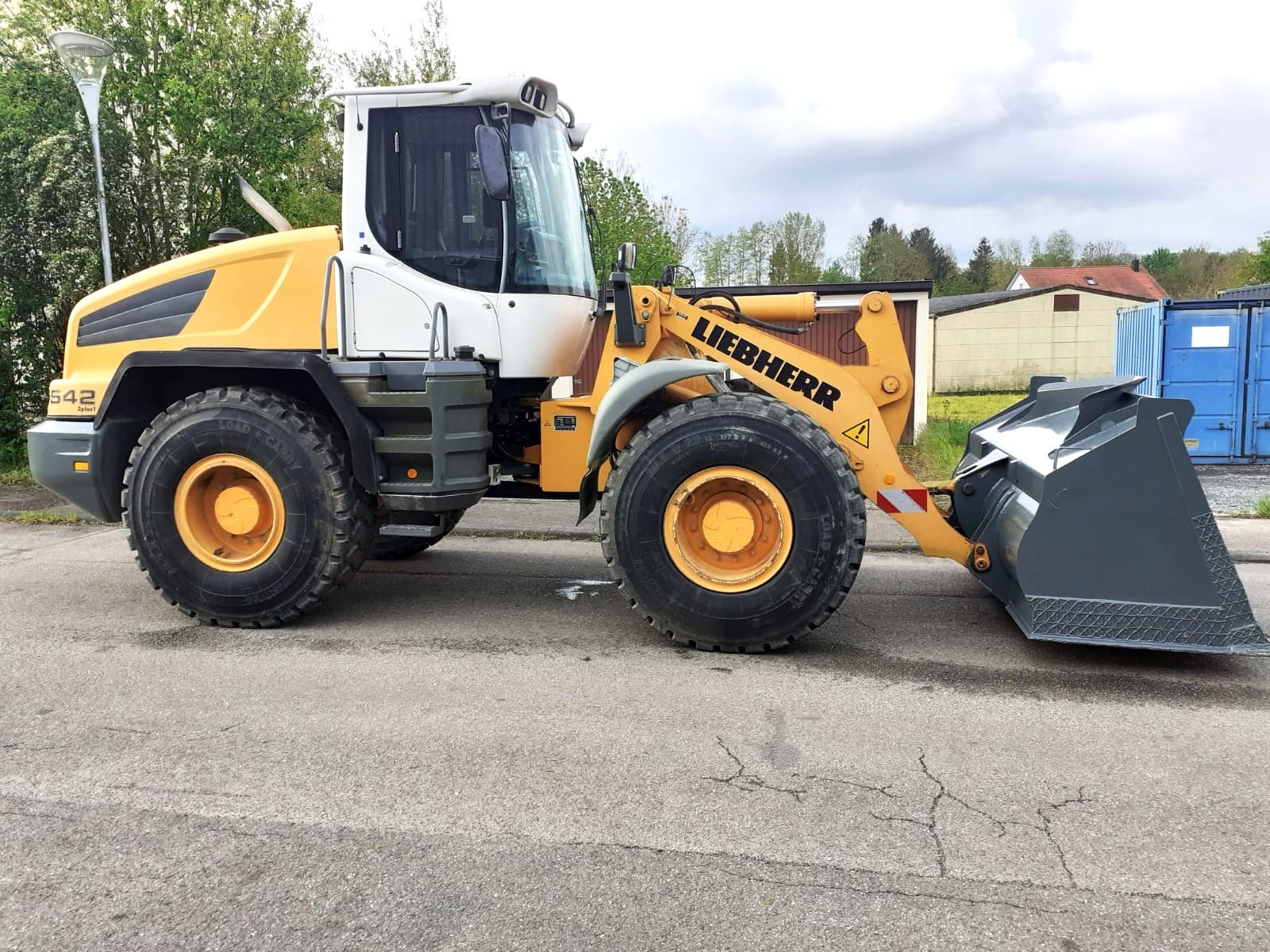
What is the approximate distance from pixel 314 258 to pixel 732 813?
389 centimetres

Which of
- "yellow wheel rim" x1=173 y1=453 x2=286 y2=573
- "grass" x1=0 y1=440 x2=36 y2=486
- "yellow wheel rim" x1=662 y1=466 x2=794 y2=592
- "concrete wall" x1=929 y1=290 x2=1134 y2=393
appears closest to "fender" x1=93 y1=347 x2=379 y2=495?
"yellow wheel rim" x1=173 y1=453 x2=286 y2=573

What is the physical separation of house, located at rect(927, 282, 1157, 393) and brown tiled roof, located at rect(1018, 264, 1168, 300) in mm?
20749

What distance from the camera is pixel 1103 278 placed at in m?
55.8

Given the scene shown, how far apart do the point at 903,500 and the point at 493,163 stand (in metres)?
2.79

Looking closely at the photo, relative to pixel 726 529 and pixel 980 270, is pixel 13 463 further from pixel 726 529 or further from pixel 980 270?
pixel 980 270

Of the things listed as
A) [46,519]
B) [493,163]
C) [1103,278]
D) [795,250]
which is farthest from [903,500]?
[1103,278]

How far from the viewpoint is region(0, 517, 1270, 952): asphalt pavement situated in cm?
263

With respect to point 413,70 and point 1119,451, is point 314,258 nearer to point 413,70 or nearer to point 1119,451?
point 1119,451

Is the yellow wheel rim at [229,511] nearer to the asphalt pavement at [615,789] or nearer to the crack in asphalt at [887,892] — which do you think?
the asphalt pavement at [615,789]

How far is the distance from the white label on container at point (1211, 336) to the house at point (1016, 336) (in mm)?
21230

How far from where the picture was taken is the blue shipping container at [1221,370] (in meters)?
13.1

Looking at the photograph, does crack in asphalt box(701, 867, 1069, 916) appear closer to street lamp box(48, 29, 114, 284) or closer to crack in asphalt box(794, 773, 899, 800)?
crack in asphalt box(794, 773, 899, 800)

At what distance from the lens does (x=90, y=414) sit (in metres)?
5.76

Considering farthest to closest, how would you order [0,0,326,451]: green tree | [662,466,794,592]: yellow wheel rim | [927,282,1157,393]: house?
[927,282,1157,393]: house, [0,0,326,451]: green tree, [662,466,794,592]: yellow wheel rim
